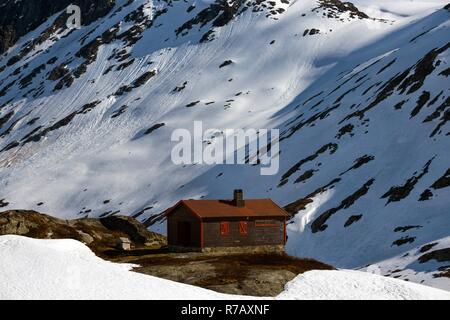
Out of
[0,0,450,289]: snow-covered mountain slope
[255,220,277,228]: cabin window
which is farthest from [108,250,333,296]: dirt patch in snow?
[0,0,450,289]: snow-covered mountain slope

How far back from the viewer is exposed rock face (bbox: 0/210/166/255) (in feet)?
235

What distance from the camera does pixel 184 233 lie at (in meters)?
61.1

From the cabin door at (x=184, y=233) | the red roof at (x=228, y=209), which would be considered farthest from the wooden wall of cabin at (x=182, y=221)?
the red roof at (x=228, y=209)

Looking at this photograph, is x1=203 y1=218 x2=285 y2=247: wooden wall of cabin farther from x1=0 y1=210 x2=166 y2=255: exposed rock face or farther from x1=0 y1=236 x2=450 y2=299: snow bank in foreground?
x1=0 y1=236 x2=450 y2=299: snow bank in foreground

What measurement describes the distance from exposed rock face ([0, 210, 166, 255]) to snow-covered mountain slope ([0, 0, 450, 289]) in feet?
53.9

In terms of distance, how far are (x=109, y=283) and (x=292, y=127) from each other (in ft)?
285

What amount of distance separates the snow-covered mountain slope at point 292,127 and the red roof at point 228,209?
1178 centimetres

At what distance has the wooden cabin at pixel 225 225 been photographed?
59.6 metres

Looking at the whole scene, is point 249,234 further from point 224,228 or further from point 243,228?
point 224,228

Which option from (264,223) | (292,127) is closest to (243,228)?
(264,223)

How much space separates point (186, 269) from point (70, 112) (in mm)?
138631

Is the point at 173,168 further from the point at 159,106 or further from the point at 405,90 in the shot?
the point at 405,90

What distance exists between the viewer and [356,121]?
108 m

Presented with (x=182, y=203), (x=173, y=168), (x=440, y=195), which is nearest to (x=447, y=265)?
(x=440, y=195)
